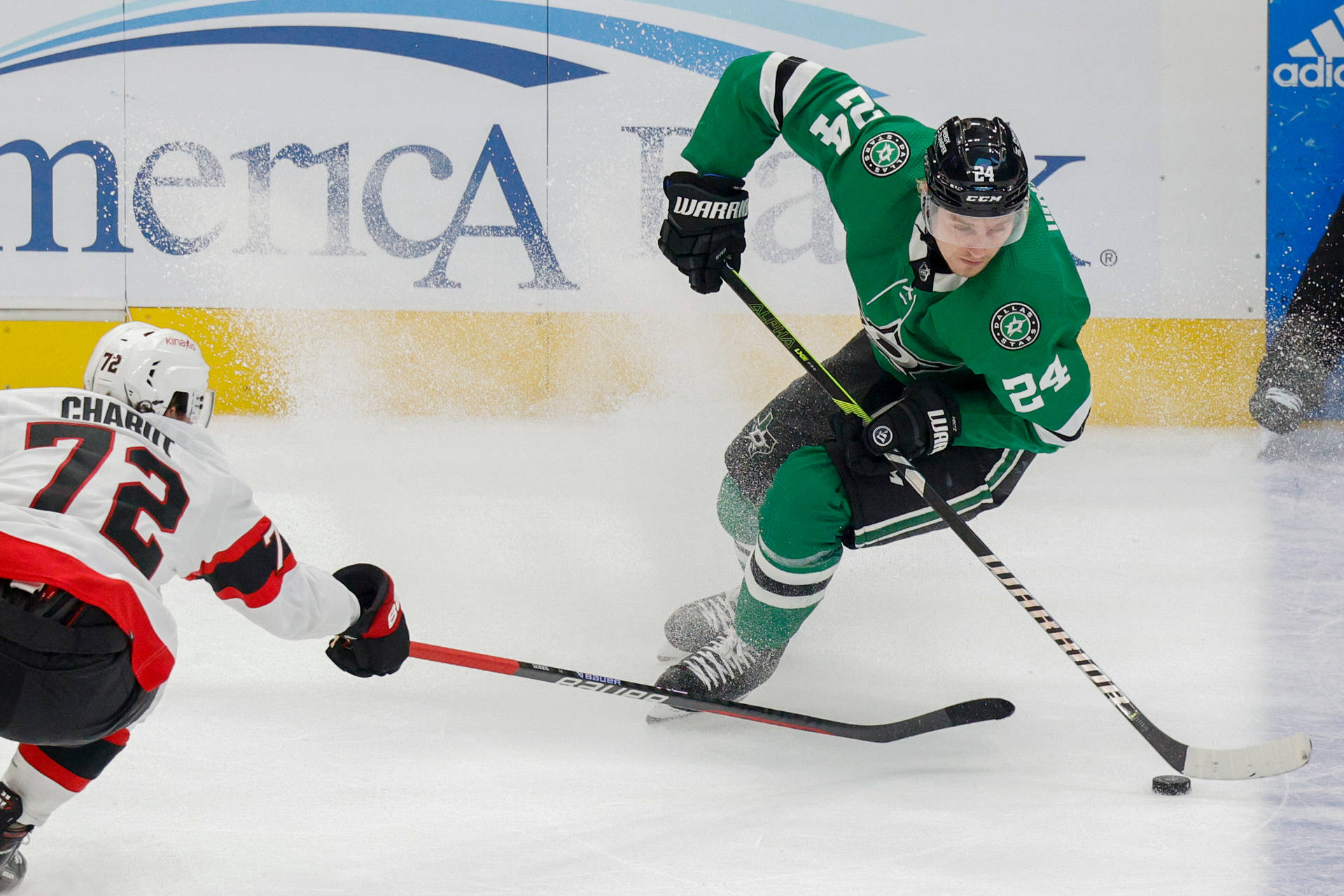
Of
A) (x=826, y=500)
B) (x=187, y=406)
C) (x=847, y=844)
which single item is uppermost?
(x=187, y=406)

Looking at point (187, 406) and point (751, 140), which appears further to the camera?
point (751, 140)

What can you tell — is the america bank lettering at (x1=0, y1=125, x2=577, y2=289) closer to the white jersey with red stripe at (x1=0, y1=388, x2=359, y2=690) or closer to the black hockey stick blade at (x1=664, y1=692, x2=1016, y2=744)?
the black hockey stick blade at (x1=664, y1=692, x2=1016, y2=744)

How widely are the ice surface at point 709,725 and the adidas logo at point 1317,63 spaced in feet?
6.56

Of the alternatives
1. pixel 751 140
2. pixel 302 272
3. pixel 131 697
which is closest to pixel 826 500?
pixel 751 140

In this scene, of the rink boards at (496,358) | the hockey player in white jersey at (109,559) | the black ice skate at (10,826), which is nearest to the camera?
the hockey player in white jersey at (109,559)

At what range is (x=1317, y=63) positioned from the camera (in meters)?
4.99

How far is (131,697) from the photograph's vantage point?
1.50 metres

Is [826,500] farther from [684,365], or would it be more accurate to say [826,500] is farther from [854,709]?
[684,365]

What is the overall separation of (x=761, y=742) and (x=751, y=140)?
3.71ft

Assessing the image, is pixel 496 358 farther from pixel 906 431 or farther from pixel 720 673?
pixel 906 431

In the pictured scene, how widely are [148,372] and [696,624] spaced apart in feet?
4.15

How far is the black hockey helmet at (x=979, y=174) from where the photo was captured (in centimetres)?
187

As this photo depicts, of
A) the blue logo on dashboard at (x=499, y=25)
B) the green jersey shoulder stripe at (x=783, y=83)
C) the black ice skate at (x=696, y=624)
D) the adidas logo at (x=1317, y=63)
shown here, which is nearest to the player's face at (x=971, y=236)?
the green jersey shoulder stripe at (x=783, y=83)

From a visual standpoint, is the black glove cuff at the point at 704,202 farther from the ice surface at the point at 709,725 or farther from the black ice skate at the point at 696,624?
the ice surface at the point at 709,725
